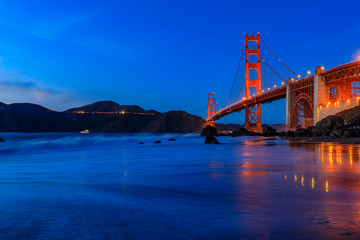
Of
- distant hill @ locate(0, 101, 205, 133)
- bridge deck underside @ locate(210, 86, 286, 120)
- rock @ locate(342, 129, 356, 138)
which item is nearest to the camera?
rock @ locate(342, 129, 356, 138)

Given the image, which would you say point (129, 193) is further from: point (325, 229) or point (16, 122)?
point (16, 122)

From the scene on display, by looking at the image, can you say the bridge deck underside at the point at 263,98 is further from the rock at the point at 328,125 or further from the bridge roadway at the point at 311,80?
the rock at the point at 328,125

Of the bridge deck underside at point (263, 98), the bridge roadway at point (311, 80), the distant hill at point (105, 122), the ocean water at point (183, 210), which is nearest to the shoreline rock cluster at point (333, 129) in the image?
the bridge roadway at point (311, 80)

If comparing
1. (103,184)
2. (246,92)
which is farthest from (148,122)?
(103,184)

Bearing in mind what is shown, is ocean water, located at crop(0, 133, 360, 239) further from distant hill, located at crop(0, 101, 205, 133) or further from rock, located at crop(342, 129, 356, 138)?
distant hill, located at crop(0, 101, 205, 133)

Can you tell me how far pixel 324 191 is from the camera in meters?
4.46

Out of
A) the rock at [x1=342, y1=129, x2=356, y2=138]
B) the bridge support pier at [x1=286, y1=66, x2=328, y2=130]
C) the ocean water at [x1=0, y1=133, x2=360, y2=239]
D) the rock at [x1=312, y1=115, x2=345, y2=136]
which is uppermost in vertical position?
the bridge support pier at [x1=286, y1=66, x2=328, y2=130]

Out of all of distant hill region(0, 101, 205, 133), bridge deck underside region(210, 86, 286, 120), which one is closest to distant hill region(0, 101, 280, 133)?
distant hill region(0, 101, 205, 133)

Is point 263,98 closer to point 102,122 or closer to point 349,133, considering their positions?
point 349,133

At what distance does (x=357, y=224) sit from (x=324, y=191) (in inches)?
69.9

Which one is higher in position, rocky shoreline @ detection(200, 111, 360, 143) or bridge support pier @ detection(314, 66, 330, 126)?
bridge support pier @ detection(314, 66, 330, 126)

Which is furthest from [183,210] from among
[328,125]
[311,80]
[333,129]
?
[311,80]

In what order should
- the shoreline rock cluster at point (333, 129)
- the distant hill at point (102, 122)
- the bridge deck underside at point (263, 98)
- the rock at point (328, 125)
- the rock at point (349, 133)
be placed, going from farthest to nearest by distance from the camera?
the distant hill at point (102, 122) < the bridge deck underside at point (263, 98) < the rock at point (328, 125) < the shoreline rock cluster at point (333, 129) < the rock at point (349, 133)

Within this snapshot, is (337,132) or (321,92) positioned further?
(321,92)
